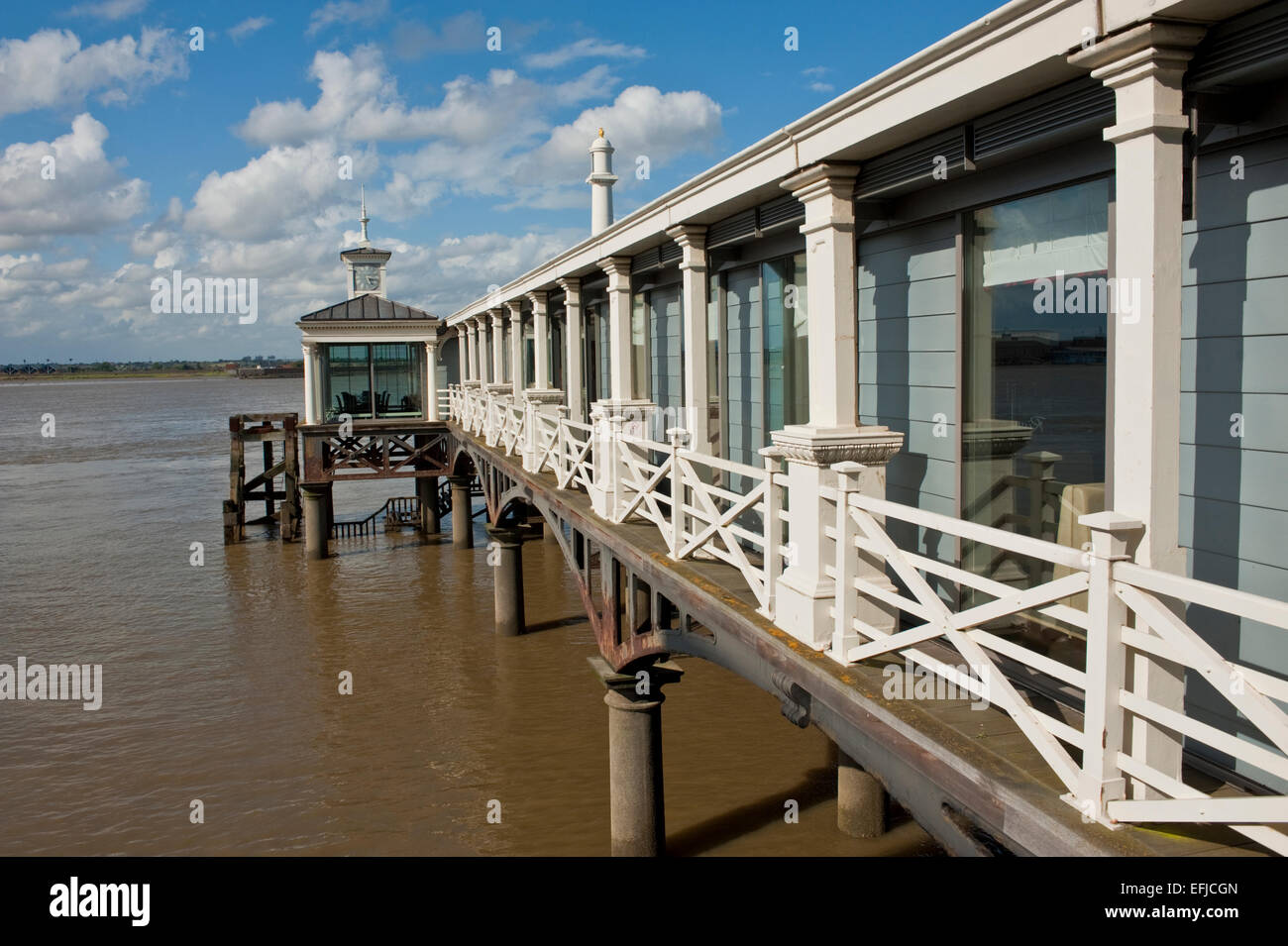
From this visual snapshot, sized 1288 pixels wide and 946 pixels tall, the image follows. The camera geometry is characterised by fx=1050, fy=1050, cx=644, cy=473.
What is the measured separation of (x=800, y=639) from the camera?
5.93m

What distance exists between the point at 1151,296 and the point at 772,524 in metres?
2.93

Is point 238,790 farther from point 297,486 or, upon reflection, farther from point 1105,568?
point 297,486

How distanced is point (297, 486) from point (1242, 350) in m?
29.3

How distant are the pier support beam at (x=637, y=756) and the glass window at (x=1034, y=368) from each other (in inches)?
195

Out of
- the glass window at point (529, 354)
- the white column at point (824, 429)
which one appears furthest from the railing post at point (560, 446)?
the glass window at point (529, 354)

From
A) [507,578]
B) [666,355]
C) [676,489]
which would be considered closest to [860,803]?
[676,489]

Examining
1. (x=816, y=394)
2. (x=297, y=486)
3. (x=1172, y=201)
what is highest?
(x=1172, y=201)

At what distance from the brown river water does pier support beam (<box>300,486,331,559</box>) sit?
0.69 m

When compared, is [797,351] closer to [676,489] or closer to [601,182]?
[676,489]

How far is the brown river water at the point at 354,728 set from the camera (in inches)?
471

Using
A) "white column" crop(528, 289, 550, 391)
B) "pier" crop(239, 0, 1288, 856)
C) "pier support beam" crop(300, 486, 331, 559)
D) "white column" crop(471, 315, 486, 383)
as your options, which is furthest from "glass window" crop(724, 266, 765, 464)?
"pier support beam" crop(300, 486, 331, 559)

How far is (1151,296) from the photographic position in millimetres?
3643

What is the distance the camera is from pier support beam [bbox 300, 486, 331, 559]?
27141 millimetres

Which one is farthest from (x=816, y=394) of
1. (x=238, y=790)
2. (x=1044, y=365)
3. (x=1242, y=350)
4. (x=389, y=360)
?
(x=389, y=360)
